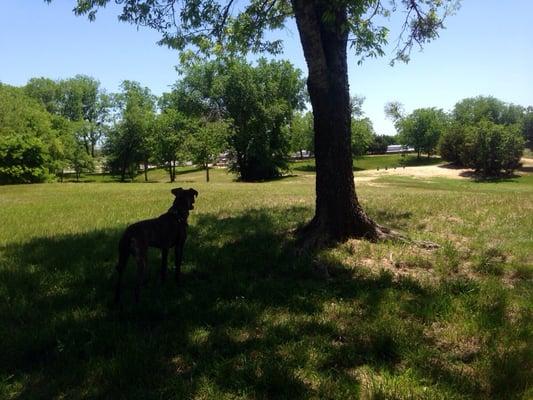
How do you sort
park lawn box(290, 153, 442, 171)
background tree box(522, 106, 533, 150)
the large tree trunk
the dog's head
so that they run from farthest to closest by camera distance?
1. background tree box(522, 106, 533, 150)
2. park lawn box(290, 153, 442, 171)
3. the large tree trunk
4. the dog's head

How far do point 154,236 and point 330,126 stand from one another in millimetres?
4031

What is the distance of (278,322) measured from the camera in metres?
5.26

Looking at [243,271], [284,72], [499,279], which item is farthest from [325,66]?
[284,72]

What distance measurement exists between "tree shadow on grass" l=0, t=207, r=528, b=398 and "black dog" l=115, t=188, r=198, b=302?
48 centimetres

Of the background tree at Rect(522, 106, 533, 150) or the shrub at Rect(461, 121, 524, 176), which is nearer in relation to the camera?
the shrub at Rect(461, 121, 524, 176)

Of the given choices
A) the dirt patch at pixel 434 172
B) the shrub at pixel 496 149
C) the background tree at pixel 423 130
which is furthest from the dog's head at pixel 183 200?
the background tree at pixel 423 130

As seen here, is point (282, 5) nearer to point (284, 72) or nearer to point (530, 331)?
point (530, 331)

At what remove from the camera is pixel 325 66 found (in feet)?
26.9

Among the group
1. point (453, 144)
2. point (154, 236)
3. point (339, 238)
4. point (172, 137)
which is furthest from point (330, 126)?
point (453, 144)

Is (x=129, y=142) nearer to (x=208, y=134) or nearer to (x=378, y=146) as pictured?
(x=208, y=134)

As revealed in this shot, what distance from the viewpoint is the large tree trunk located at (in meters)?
8.17

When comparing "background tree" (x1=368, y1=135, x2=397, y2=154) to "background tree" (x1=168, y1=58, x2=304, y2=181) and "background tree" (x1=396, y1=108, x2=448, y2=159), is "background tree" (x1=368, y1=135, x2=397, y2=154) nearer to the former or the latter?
"background tree" (x1=396, y1=108, x2=448, y2=159)

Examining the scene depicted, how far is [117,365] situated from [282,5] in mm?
10047

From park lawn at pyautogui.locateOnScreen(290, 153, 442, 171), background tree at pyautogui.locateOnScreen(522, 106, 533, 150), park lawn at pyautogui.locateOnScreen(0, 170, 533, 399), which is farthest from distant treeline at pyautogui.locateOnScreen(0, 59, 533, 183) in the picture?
park lawn at pyautogui.locateOnScreen(0, 170, 533, 399)
